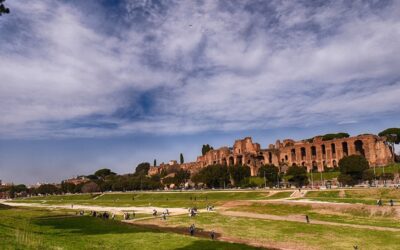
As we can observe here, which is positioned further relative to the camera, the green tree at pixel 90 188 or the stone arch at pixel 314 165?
the green tree at pixel 90 188

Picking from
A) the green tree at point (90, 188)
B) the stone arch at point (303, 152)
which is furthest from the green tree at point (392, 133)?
the green tree at point (90, 188)

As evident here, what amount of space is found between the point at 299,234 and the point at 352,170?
2164 inches

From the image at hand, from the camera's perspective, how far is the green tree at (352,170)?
84062mm

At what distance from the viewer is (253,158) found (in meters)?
144

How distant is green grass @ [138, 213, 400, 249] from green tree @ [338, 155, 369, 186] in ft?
147

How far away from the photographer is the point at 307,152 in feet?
434

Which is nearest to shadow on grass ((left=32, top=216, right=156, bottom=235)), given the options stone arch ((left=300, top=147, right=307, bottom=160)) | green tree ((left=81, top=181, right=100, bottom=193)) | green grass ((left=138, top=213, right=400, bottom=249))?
green grass ((left=138, top=213, right=400, bottom=249))

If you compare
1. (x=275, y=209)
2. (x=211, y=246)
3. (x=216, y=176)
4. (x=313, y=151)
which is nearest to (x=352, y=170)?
(x=275, y=209)

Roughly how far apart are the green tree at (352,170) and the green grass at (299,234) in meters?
44.8

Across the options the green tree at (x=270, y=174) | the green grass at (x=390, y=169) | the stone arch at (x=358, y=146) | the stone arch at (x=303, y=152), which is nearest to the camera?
the green grass at (x=390, y=169)

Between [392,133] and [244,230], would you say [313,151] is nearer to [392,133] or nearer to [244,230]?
[392,133]

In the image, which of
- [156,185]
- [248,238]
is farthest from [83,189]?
[248,238]

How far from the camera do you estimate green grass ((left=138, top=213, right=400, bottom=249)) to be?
31.6 meters

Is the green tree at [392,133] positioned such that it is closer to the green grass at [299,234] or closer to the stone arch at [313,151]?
the stone arch at [313,151]
